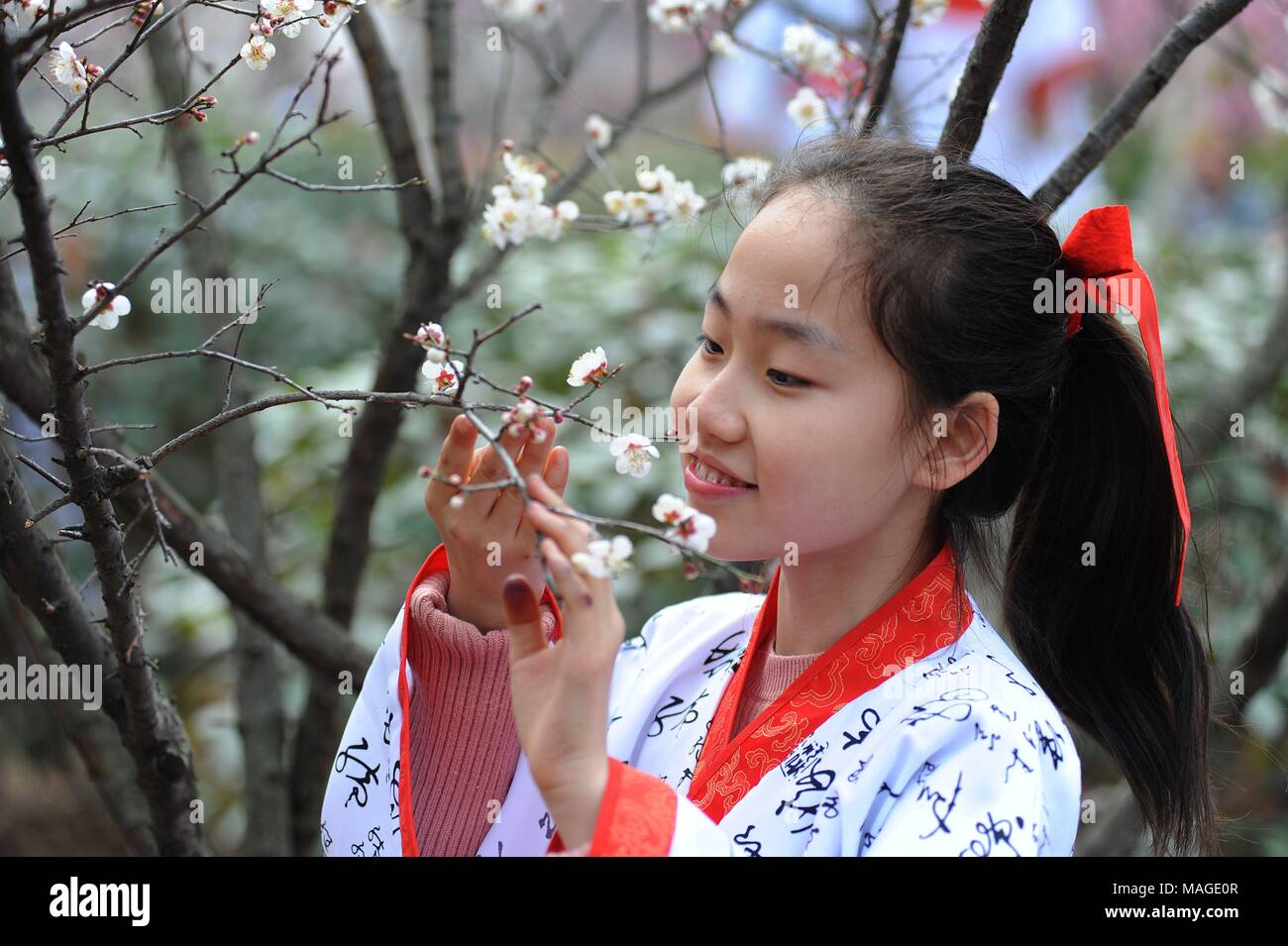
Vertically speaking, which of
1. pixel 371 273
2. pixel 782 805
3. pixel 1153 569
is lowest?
pixel 782 805

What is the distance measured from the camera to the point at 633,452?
107 centimetres

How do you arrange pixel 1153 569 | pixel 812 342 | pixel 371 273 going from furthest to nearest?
pixel 371 273 < pixel 1153 569 < pixel 812 342

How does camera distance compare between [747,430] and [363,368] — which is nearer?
[747,430]

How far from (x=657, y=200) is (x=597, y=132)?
1.20 feet

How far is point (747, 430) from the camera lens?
1.11 metres

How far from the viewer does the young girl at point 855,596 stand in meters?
1.04

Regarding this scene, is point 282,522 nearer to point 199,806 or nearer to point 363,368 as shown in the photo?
point 363,368

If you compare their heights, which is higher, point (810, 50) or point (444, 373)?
point (810, 50)

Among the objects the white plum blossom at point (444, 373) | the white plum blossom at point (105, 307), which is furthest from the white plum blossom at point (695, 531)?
the white plum blossom at point (105, 307)

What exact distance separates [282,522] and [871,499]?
2.57 metres

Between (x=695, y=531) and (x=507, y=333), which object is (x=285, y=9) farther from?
(x=507, y=333)

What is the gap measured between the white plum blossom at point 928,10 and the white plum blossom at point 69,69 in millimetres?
1180

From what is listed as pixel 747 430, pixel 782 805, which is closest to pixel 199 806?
pixel 782 805

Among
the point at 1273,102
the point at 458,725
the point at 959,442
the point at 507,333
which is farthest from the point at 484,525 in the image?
the point at 507,333
